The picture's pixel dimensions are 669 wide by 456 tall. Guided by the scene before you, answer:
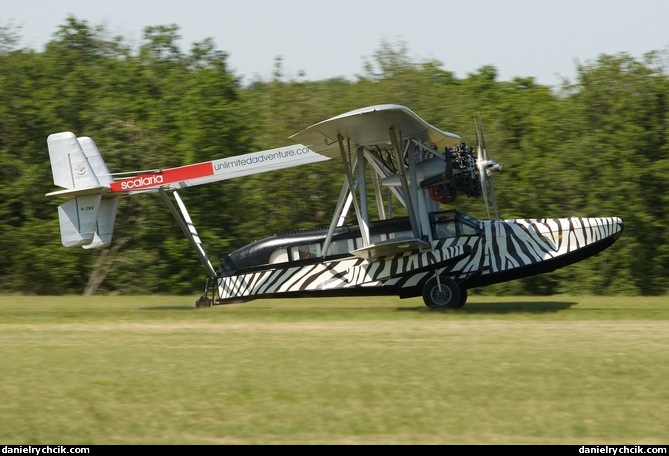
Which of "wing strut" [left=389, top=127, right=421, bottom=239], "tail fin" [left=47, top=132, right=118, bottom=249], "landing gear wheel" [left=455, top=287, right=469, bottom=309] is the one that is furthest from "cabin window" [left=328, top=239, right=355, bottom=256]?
"tail fin" [left=47, top=132, right=118, bottom=249]

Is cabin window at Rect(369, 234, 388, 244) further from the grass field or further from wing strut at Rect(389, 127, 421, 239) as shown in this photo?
the grass field

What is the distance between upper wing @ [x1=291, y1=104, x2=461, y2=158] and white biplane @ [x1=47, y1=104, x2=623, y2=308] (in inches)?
0.9

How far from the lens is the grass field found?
6.87 metres

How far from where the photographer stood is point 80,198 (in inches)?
692

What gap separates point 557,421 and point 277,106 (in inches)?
920

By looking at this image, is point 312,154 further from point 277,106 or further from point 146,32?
point 146,32

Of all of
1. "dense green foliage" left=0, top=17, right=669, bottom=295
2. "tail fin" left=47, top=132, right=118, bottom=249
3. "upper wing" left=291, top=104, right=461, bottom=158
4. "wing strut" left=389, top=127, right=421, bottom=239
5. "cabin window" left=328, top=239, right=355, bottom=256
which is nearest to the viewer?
"upper wing" left=291, top=104, right=461, bottom=158

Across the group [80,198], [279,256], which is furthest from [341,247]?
[80,198]

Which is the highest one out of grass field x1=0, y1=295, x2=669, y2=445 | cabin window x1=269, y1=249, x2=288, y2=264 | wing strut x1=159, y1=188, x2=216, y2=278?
wing strut x1=159, y1=188, x2=216, y2=278

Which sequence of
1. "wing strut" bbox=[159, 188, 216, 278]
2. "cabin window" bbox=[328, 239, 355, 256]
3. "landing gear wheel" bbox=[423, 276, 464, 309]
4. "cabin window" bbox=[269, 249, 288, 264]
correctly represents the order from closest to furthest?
1. "landing gear wheel" bbox=[423, 276, 464, 309]
2. "cabin window" bbox=[328, 239, 355, 256]
3. "cabin window" bbox=[269, 249, 288, 264]
4. "wing strut" bbox=[159, 188, 216, 278]

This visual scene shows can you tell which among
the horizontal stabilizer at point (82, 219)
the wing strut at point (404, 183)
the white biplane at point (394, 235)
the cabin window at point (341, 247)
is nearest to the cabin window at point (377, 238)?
the white biplane at point (394, 235)

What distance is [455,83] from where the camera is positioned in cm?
3919

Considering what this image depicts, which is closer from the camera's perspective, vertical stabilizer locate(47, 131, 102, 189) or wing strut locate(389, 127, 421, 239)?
wing strut locate(389, 127, 421, 239)

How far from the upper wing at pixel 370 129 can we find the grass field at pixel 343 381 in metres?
3.51
